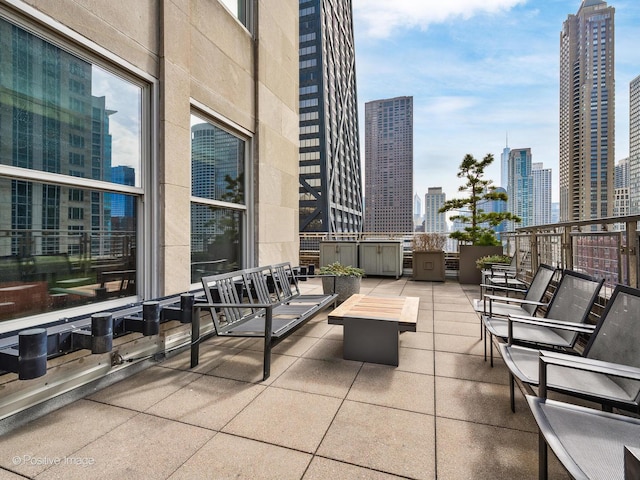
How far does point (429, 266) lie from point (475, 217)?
7.61 feet

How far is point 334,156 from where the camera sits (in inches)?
2569

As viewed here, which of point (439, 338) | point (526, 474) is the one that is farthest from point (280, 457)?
point (439, 338)

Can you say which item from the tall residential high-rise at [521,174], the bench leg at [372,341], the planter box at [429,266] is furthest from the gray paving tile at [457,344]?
the tall residential high-rise at [521,174]

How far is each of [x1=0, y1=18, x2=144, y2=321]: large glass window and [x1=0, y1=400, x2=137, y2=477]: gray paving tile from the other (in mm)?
818

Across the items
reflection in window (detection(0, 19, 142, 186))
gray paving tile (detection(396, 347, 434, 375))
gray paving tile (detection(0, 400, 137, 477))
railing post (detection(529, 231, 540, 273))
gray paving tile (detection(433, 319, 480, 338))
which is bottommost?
gray paving tile (detection(0, 400, 137, 477))

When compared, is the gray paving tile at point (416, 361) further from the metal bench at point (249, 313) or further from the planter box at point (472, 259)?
the planter box at point (472, 259)

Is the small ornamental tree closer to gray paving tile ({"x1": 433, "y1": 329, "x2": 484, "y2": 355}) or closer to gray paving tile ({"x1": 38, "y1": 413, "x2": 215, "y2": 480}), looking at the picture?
gray paving tile ({"x1": 433, "y1": 329, "x2": 484, "y2": 355})

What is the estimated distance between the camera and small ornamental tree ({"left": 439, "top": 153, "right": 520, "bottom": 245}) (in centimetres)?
974

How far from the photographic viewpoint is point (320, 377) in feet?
9.84

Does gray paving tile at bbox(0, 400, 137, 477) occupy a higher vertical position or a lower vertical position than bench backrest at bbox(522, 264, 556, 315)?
lower

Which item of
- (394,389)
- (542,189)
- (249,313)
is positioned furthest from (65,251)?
(542,189)

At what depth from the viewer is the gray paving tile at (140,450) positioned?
176cm

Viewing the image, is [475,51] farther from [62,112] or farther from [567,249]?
[62,112]

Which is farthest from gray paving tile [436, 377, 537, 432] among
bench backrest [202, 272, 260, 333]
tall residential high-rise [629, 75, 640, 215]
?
tall residential high-rise [629, 75, 640, 215]
